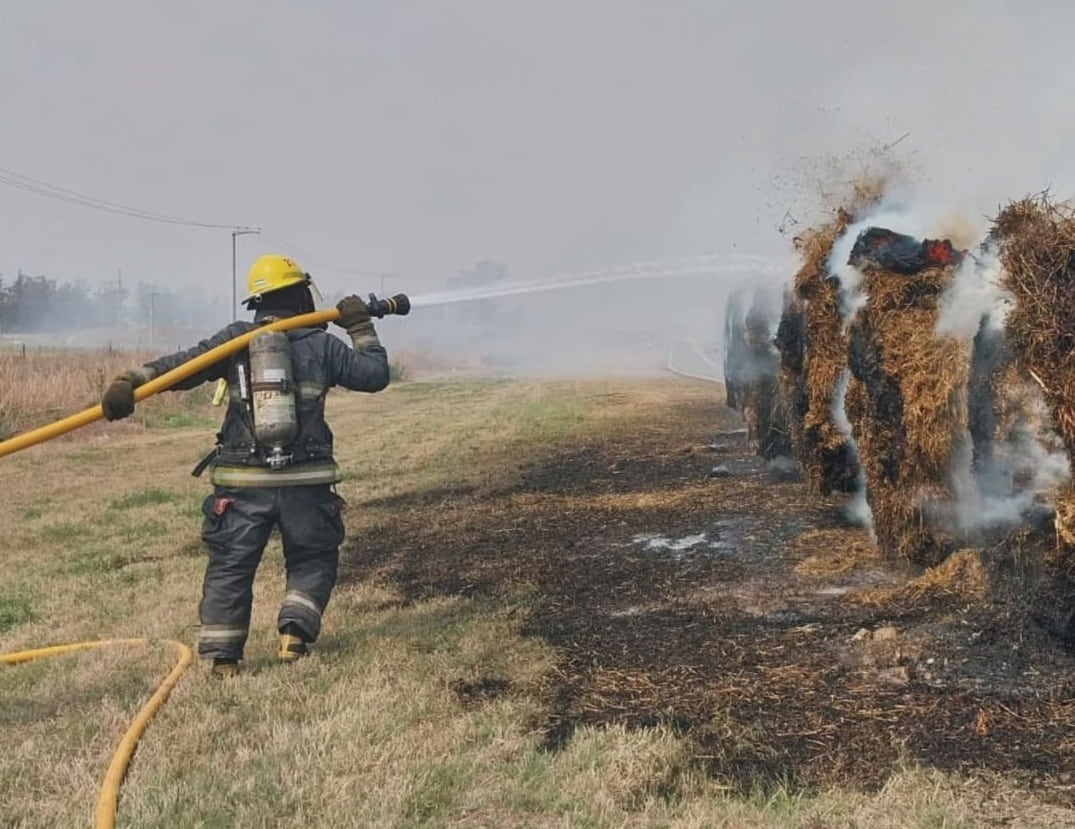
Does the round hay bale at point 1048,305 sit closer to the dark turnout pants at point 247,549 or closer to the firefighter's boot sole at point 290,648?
the dark turnout pants at point 247,549

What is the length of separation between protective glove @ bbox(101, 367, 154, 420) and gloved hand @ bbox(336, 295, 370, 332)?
1032mm

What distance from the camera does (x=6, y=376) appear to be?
18391mm

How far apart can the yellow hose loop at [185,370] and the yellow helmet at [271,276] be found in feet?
0.62

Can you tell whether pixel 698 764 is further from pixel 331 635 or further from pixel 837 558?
pixel 837 558

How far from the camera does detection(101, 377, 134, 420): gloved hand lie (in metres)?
4.61

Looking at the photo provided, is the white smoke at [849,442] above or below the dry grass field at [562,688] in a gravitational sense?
above

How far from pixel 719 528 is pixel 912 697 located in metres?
3.75

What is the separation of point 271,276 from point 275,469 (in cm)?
103

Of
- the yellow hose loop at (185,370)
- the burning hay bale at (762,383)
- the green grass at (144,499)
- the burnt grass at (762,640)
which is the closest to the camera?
the burnt grass at (762,640)

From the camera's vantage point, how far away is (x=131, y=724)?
13.5 ft

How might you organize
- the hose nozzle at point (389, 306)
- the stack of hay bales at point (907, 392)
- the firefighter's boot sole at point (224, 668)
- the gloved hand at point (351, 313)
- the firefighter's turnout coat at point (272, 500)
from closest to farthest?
the firefighter's boot sole at point (224, 668), the firefighter's turnout coat at point (272, 500), the gloved hand at point (351, 313), the hose nozzle at point (389, 306), the stack of hay bales at point (907, 392)

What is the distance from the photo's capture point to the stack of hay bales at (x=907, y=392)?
5.55 meters

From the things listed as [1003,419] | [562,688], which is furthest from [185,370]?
[1003,419]

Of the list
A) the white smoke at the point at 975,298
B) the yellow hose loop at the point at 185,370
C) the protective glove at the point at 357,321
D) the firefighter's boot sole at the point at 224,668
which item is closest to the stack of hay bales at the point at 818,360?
the white smoke at the point at 975,298
